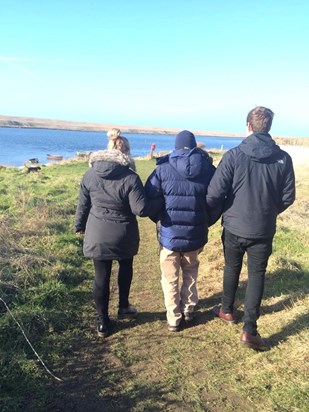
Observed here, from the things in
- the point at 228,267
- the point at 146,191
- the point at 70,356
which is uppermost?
the point at 146,191

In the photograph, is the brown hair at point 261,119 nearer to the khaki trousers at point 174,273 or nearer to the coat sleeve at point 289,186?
the coat sleeve at point 289,186

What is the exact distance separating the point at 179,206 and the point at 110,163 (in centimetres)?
82

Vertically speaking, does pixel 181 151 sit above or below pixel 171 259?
above

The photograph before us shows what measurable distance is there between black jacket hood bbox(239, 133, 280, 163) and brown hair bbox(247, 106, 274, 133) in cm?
6

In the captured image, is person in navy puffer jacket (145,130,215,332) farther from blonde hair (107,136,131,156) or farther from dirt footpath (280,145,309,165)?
dirt footpath (280,145,309,165)

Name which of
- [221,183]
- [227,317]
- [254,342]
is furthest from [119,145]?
[254,342]

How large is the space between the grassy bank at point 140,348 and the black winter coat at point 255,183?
46.4 inches

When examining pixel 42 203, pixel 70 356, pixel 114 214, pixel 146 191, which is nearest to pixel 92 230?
pixel 114 214

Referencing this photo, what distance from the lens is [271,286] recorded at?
17.4 feet

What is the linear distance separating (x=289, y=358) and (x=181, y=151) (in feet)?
7.18

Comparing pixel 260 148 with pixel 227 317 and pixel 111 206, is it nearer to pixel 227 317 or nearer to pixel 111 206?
pixel 111 206

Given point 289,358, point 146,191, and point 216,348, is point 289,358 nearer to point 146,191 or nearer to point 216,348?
point 216,348

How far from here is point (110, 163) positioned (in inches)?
148

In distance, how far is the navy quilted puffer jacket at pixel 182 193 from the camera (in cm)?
388
